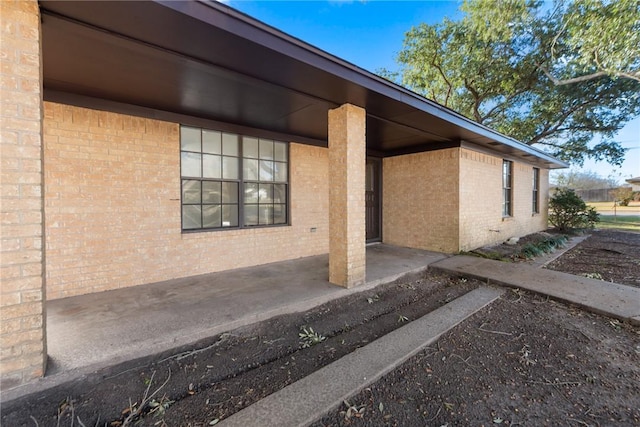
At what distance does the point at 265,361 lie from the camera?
7.89 ft

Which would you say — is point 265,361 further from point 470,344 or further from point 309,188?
point 309,188

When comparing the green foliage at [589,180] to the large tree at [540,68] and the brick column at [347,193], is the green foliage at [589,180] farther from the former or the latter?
the brick column at [347,193]

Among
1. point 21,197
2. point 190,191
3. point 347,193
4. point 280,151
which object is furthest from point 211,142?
point 21,197

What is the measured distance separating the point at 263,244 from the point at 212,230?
39.6 inches

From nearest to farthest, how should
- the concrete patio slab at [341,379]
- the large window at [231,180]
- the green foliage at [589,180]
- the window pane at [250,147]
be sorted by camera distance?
the concrete patio slab at [341,379] → the large window at [231,180] → the window pane at [250,147] → the green foliage at [589,180]

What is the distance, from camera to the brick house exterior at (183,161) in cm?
188

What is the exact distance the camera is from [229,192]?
5.01 metres

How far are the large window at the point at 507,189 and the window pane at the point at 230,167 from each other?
7.62 metres

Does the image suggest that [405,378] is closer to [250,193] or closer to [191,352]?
[191,352]

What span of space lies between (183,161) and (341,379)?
403 centimetres

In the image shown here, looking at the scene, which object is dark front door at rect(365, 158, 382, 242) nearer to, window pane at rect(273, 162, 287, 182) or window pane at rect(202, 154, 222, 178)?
window pane at rect(273, 162, 287, 182)

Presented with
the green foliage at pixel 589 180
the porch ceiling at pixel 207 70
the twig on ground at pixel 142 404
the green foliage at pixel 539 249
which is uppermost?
the green foliage at pixel 589 180

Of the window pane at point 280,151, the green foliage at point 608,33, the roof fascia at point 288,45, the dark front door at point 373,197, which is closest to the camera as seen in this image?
the roof fascia at point 288,45

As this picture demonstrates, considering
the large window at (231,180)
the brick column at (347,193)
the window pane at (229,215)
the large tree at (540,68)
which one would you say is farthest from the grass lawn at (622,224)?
the window pane at (229,215)
